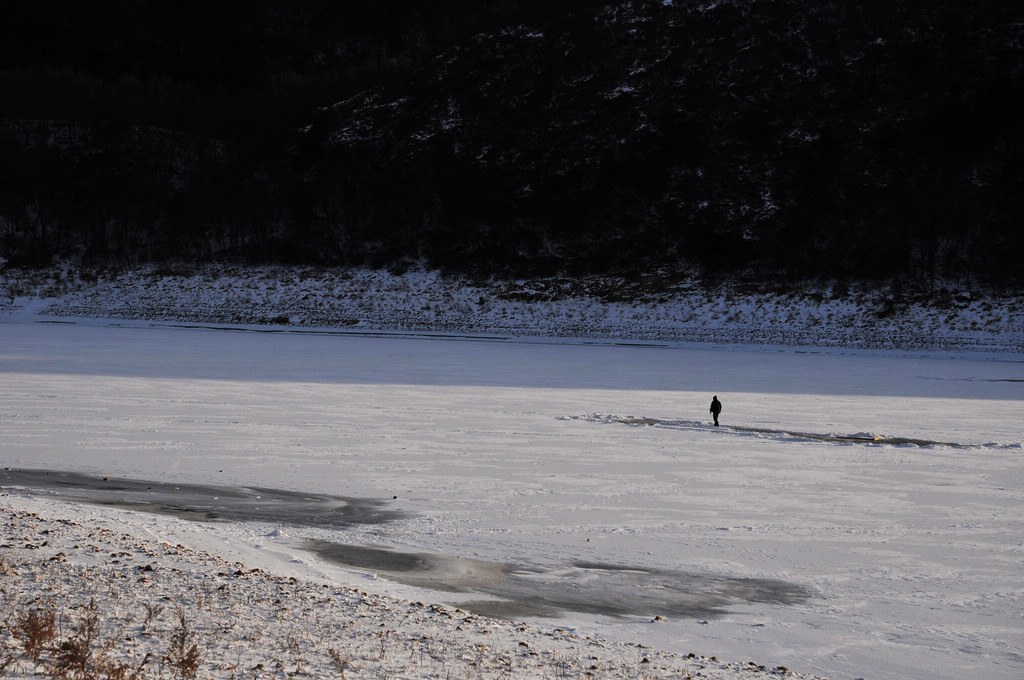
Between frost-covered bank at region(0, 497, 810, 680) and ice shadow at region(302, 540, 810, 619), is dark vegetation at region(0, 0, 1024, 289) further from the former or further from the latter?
frost-covered bank at region(0, 497, 810, 680)

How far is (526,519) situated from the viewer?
9.54 meters

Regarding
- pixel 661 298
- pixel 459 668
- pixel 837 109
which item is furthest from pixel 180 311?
pixel 459 668

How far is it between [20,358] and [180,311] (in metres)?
29.9

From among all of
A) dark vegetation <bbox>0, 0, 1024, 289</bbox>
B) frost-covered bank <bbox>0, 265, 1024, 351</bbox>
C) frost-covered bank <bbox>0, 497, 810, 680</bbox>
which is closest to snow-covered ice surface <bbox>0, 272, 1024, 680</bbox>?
frost-covered bank <bbox>0, 497, 810, 680</bbox>

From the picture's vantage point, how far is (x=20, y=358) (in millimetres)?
25891

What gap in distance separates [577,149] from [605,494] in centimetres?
5446

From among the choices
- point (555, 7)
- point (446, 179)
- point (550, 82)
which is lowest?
point (446, 179)

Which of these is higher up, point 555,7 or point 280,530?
point 555,7

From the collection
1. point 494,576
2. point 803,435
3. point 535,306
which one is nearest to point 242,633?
point 494,576

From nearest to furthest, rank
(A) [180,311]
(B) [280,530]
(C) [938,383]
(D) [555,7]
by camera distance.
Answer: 1. (B) [280,530]
2. (C) [938,383]
3. (A) [180,311]
4. (D) [555,7]

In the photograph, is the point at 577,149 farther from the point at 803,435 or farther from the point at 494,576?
the point at 494,576

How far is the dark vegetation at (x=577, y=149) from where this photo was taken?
54.5 metres

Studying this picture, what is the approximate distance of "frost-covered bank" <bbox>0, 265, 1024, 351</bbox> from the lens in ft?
140

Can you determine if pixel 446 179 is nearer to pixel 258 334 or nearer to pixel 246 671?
pixel 258 334
